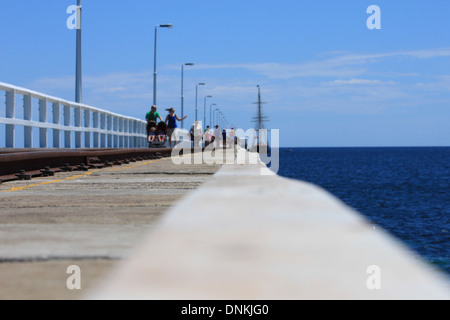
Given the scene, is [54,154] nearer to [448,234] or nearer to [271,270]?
[271,270]

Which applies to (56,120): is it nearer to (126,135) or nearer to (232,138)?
(126,135)

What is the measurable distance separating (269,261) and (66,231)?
168 cm

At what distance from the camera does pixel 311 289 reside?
2.33m

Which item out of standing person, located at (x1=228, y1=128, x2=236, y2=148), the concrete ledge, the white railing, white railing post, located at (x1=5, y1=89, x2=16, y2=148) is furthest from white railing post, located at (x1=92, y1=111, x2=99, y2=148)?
standing person, located at (x1=228, y1=128, x2=236, y2=148)

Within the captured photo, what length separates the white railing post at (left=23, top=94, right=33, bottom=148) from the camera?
18.4 meters

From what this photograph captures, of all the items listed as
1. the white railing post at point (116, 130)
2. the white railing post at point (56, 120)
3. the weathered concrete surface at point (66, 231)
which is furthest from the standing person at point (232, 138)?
the weathered concrete surface at point (66, 231)

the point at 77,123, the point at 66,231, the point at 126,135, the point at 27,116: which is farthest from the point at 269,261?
the point at 126,135

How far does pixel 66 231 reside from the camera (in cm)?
410

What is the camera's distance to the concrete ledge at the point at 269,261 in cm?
231

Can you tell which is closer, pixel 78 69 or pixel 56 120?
pixel 56 120

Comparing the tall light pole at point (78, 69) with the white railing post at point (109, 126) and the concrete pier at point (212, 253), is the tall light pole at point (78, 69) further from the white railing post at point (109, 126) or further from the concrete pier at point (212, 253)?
the concrete pier at point (212, 253)

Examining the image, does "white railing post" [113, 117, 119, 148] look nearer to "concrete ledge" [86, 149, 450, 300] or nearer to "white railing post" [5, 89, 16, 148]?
"white railing post" [5, 89, 16, 148]

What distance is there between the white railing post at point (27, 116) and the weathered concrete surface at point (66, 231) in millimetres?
10743
